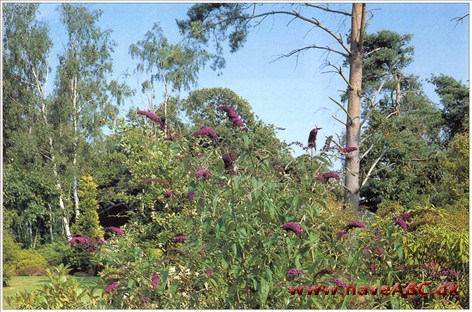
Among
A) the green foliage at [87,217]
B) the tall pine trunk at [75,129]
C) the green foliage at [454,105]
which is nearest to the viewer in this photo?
the green foliage at [87,217]

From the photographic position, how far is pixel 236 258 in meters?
3.13

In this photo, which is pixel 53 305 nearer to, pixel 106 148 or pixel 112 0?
pixel 112 0

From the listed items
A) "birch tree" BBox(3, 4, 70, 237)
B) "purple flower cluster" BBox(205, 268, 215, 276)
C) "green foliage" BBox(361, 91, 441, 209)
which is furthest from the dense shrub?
"purple flower cluster" BBox(205, 268, 215, 276)

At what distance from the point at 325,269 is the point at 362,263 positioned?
556mm

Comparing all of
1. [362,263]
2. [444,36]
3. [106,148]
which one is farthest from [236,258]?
[106,148]

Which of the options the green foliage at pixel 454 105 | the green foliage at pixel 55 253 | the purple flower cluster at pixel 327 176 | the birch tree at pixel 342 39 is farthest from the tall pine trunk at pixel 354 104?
the green foliage at pixel 454 105

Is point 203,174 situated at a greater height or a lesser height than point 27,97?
lesser

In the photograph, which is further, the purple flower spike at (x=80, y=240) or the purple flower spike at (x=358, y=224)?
the purple flower spike at (x=80, y=240)

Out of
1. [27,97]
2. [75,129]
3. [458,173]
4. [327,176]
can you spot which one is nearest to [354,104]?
[327,176]

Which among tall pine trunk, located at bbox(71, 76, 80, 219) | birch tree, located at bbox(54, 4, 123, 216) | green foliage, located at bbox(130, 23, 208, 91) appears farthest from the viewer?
green foliage, located at bbox(130, 23, 208, 91)

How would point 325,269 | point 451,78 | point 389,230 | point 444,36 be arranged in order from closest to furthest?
point 325,269 → point 389,230 → point 444,36 → point 451,78

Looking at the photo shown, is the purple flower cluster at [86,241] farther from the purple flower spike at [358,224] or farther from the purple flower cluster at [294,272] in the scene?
the purple flower spike at [358,224]

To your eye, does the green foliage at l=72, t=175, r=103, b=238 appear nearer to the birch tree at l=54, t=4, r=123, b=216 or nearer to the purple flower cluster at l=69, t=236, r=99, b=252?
the birch tree at l=54, t=4, r=123, b=216

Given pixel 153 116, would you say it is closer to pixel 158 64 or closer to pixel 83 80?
pixel 83 80
